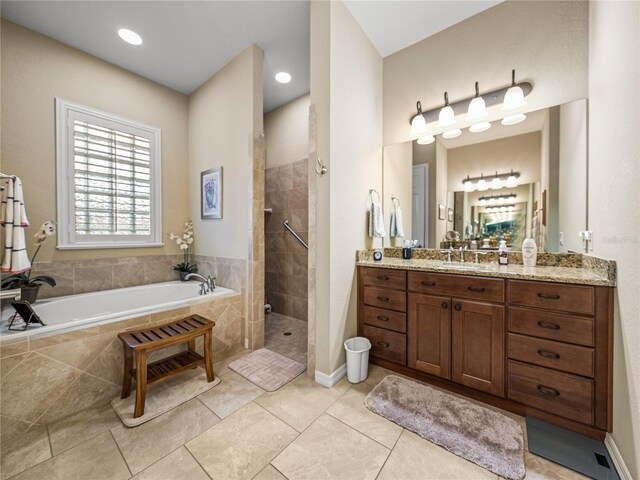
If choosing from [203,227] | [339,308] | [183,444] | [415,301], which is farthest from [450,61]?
[183,444]

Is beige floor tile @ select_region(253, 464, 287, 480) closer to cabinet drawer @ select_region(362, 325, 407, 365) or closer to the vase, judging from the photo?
cabinet drawer @ select_region(362, 325, 407, 365)

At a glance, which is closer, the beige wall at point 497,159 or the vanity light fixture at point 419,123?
the beige wall at point 497,159

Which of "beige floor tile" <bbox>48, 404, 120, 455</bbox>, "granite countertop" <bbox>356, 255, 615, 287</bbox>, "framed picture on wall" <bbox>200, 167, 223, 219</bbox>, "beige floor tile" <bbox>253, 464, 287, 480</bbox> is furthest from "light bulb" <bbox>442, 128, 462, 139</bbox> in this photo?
"beige floor tile" <bbox>48, 404, 120, 455</bbox>

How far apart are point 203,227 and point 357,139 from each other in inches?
82.8

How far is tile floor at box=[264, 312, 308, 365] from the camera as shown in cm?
234

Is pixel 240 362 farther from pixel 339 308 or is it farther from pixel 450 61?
pixel 450 61

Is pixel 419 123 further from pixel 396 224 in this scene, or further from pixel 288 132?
pixel 288 132

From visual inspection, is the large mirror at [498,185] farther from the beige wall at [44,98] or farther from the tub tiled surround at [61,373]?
the beige wall at [44,98]

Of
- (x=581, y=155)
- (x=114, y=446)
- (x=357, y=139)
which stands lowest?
(x=114, y=446)

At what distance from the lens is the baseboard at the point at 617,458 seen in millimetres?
1049

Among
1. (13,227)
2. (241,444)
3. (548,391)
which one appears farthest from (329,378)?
(13,227)

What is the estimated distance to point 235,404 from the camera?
1604 mm

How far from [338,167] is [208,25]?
5.93ft

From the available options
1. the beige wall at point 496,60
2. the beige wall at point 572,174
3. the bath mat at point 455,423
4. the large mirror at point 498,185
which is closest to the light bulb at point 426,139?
the large mirror at point 498,185
